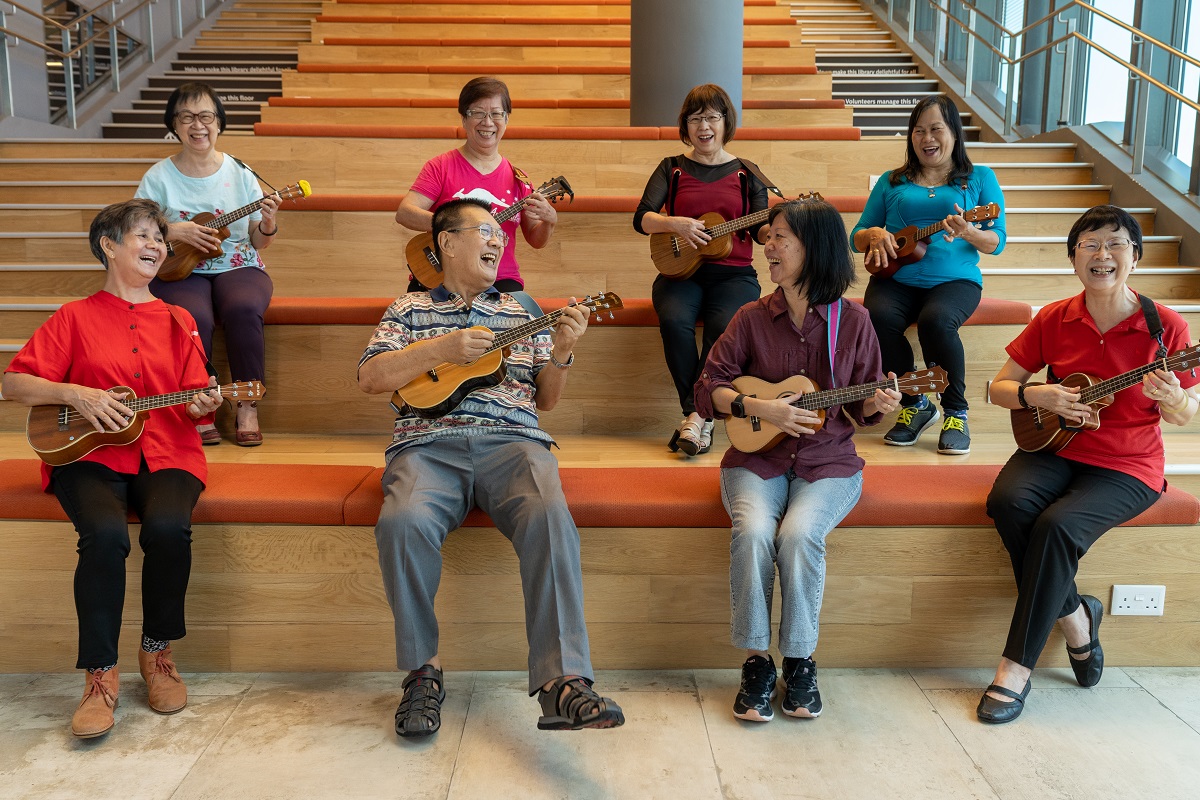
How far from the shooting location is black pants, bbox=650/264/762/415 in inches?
114

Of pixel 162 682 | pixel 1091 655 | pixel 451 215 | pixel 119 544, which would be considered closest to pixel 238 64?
pixel 451 215

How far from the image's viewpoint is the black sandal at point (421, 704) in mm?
1918

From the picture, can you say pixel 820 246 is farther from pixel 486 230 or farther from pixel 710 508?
pixel 486 230

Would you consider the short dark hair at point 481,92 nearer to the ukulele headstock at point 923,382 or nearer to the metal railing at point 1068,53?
the ukulele headstock at point 923,382

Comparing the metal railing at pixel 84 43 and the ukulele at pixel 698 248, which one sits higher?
the metal railing at pixel 84 43

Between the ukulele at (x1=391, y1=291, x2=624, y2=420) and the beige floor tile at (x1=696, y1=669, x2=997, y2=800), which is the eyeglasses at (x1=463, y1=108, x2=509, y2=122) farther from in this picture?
the beige floor tile at (x1=696, y1=669, x2=997, y2=800)

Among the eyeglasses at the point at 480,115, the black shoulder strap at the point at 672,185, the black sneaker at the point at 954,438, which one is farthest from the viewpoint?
the black shoulder strap at the point at 672,185

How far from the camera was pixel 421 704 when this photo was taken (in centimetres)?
195

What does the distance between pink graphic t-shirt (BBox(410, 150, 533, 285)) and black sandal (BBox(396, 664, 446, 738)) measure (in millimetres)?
1374

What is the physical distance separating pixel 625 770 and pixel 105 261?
1.58 meters

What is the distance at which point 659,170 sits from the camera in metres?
3.14

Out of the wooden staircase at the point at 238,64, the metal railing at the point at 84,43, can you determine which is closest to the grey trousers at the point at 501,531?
the wooden staircase at the point at 238,64

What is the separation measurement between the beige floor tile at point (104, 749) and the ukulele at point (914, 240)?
6.89 ft

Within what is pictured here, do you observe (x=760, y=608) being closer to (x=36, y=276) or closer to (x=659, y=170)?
(x=659, y=170)
